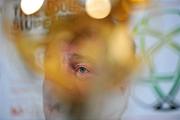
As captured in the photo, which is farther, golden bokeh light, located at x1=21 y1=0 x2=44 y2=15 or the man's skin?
golden bokeh light, located at x1=21 y1=0 x2=44 y2=15

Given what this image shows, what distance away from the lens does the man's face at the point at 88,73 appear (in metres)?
1.67

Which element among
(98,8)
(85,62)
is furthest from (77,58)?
(98,8)

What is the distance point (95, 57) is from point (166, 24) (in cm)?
32

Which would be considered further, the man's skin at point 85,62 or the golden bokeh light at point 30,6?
the golden bokeh light at point 30,6

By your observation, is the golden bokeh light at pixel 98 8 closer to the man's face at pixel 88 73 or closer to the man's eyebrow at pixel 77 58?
the man's face at pixel 88 73

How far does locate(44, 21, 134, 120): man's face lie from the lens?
1667 millimetres

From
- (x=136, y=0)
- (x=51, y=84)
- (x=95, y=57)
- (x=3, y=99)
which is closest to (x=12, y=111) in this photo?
(x=3, y=99)

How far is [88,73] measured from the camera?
5.57 feet

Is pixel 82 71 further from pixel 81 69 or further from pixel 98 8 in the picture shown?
pixel 98 8

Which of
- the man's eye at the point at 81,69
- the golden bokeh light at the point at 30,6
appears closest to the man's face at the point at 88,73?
the man's eye at the point at 81,69

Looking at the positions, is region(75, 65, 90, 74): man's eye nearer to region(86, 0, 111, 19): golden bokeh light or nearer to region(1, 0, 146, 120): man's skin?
region(1, 0, 146, 120): man's skin

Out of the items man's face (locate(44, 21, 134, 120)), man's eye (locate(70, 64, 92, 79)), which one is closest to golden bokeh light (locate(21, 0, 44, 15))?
man's face (locate(44, 21, 134, 120))

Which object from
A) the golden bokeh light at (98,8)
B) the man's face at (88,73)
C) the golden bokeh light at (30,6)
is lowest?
the man's face at (88,73)

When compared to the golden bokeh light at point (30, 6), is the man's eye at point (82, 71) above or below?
below
